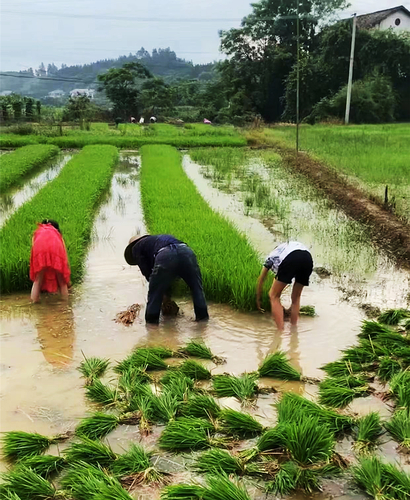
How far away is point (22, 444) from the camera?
2861 mm

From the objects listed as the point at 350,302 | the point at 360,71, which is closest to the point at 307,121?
the point at 360,71

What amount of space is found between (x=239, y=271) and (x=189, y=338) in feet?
3.59

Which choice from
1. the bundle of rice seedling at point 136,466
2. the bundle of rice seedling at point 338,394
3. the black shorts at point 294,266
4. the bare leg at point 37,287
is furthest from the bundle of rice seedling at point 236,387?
the bare leg at point 37,287

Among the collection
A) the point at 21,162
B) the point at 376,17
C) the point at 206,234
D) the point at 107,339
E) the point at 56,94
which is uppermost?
the point at 376,17

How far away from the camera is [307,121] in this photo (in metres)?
29.2

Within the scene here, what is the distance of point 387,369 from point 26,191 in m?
9.54

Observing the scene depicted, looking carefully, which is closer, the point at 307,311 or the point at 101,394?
the point at 101,394

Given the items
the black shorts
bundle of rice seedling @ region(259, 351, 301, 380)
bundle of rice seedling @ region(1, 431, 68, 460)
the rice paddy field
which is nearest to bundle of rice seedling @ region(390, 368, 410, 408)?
the rice paddy field

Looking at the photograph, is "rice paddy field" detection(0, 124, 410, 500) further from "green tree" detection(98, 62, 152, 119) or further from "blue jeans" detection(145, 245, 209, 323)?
"green tree" detection(98, 62, 152, 119)

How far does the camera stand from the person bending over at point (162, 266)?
14.9ft

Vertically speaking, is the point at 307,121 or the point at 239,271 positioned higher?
the point at 307,121

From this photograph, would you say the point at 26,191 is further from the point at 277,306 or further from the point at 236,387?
the point at 236,387

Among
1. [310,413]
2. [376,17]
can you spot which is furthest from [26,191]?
[376,17]

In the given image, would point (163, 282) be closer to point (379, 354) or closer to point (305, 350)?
point (305, 350)
